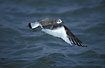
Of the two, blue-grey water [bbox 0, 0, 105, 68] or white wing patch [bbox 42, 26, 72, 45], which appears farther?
blue-grey water [bbox 0, 0, 105, 68]

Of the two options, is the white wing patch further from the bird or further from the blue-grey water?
the blue-grey water

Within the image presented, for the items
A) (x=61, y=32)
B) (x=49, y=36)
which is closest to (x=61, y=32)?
(x=61, y=32)

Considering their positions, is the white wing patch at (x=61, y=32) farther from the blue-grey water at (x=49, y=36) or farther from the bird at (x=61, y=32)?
the blue-grey water at (x=49, y=36)

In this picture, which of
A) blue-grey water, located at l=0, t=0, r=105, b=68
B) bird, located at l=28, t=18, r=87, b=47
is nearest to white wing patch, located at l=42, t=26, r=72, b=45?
bird, located at l=28, t=18, r=87, b=47

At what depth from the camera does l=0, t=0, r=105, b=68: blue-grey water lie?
7359 millimetres

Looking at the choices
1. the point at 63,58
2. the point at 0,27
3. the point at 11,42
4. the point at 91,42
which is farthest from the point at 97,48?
the point at 0,27

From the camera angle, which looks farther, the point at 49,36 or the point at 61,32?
the point at 49,36

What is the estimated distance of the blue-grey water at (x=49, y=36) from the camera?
736cm

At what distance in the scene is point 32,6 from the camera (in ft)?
34.7

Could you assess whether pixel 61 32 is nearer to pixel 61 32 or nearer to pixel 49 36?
pixel 61 32

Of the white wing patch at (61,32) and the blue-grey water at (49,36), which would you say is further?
the blue-grey water at (49,36)

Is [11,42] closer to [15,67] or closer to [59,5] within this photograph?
[15,67]

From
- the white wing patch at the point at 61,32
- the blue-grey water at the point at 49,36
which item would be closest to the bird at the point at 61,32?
the white wing patch at the point at 61,32

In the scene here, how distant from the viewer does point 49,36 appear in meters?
8.73
